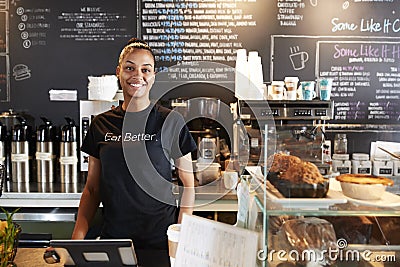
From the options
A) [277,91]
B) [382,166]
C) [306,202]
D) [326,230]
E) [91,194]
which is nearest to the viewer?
[306,202]

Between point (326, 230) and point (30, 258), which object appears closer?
point (326, 230)

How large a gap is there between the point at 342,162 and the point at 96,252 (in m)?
2.45

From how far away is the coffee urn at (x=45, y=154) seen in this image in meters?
3.14

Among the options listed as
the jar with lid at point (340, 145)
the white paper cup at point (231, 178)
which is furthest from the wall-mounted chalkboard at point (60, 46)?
the jar with lid at point (340, 145)

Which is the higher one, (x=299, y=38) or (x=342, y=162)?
(x=299, y=38)

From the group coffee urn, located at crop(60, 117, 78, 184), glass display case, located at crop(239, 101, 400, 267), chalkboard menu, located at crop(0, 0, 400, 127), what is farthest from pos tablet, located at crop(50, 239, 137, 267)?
chalkboard menu, located at crop(0, 0, 400, 127)

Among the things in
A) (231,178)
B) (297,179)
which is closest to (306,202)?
(297,179)

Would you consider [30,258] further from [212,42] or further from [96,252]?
[212,42]

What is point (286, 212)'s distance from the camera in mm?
955

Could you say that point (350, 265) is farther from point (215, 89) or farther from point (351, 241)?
point (215, 89)

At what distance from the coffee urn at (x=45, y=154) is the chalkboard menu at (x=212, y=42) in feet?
1.17

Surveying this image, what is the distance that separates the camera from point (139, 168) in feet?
6.34

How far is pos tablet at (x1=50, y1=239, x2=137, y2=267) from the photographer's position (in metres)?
1.28

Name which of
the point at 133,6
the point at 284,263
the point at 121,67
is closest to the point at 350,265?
the point at 284,263
